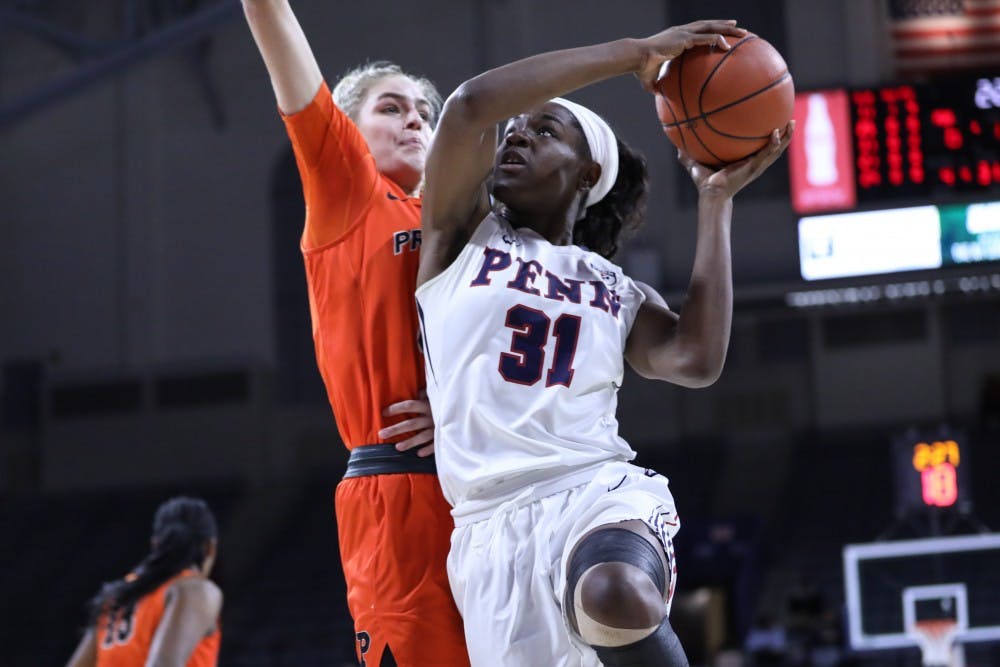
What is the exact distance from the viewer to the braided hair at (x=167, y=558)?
16.2 feet

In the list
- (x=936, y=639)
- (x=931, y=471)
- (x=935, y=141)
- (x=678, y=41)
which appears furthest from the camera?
(x=931, y=471)

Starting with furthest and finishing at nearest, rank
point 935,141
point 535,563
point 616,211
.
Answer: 1. point 935,141
2. point 616,211
3. point 535,563

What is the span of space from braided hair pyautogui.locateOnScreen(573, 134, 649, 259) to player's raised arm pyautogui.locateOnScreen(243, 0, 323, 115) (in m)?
0.75

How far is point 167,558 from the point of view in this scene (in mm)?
4965

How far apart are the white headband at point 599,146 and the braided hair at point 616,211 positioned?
0.12m

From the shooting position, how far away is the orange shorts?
2957 mm

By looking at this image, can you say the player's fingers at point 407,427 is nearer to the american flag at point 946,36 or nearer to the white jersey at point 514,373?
the white jersey at point 514,373

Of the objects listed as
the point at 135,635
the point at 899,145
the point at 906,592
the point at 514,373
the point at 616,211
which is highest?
the point at 899,145

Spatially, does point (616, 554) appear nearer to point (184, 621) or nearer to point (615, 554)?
point (615, 554)

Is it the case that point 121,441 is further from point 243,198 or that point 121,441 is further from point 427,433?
point 427,433

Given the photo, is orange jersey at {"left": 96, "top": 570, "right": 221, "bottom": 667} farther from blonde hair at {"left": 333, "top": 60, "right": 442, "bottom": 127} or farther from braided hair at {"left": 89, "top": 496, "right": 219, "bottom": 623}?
blonde hair at {"left": 333, "top": 60, "right": 442, "bottom": 127}

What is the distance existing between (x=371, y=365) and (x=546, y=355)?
0.42 meters

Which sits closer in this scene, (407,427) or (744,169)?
(407,427)

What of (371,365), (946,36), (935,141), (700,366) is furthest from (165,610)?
(946,36)
